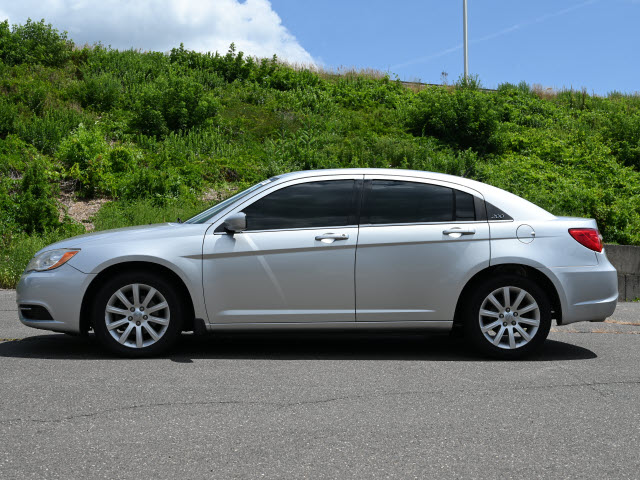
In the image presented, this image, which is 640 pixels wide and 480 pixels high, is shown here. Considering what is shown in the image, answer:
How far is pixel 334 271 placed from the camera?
659 centimetres

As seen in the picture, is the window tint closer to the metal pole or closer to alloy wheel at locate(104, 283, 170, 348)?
alloy wheel at locate(104, 283, 170, 348)

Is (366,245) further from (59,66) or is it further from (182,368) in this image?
(59,66)

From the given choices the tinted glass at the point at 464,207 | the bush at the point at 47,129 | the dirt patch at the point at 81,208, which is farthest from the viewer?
the bush at the point at 47,129

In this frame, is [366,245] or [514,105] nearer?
[366,245]

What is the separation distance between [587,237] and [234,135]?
16.8 m

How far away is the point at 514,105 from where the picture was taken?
28.8 meters

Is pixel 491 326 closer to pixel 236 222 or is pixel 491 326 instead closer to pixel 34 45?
pixel 236 222

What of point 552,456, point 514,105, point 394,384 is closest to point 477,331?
point 394,384

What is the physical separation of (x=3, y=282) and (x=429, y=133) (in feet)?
50.4

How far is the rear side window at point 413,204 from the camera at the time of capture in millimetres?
6785

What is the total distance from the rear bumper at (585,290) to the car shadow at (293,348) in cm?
52

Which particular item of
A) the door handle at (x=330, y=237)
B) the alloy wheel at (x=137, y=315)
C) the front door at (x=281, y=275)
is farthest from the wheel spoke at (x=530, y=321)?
the alloy wheel at (x=137, y=315)

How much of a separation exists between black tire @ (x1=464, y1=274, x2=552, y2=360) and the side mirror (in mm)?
2073

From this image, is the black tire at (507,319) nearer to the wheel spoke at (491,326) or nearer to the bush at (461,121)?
the wheel spoke at (491,326)
